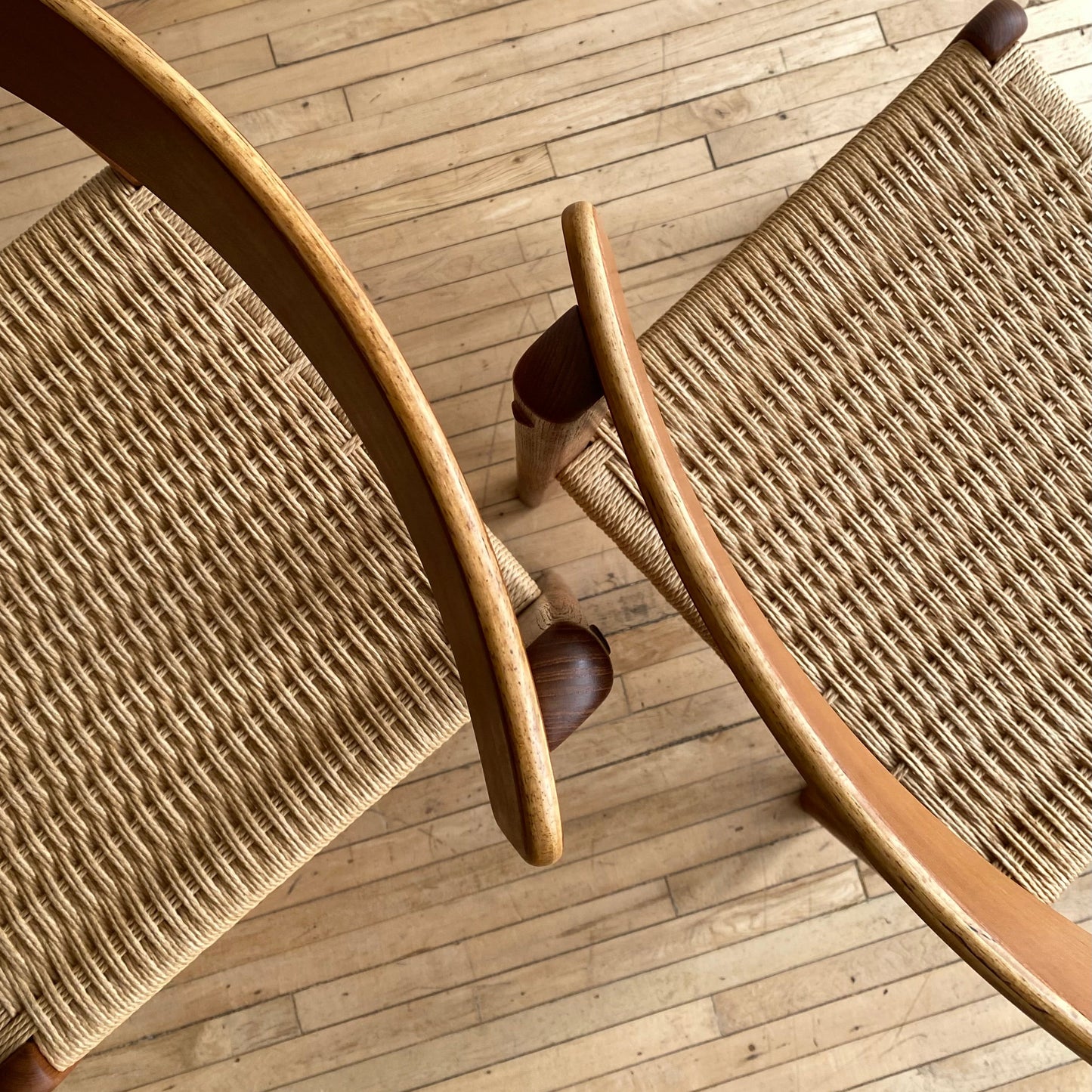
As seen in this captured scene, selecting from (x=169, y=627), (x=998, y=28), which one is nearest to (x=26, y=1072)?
(x=169, y=627)

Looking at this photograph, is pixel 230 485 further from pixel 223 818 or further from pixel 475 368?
pixel 475 368

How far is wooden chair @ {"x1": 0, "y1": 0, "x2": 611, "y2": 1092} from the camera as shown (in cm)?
63

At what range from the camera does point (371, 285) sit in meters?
1.09

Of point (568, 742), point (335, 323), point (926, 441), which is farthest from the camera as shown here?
point (568, 742)

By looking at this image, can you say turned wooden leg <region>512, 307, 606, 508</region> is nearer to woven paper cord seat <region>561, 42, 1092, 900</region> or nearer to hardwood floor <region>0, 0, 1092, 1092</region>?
woven paper cord seat <region>561, 42, 1092, 900</region>

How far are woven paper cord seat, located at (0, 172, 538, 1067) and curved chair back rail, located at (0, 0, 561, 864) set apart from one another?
16 cm

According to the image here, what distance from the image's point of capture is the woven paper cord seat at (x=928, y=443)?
26.7 inches

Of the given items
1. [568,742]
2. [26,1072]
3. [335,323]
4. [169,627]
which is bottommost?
[568,742]

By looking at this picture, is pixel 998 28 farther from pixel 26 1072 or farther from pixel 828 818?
pixel 26 1072

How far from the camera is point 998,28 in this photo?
0.72 m

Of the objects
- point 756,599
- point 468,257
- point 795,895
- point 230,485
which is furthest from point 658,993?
point 468,257

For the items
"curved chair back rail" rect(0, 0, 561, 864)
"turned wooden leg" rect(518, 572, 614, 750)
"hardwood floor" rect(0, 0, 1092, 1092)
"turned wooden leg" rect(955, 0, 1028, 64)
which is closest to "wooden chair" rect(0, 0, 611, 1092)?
"turned wooden leg" rect(518, 572, 614, 750)

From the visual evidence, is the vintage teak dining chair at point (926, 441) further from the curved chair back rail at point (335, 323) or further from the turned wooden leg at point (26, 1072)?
the turned wooden leg at point (26, 1072)

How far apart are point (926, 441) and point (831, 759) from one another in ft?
1.17
